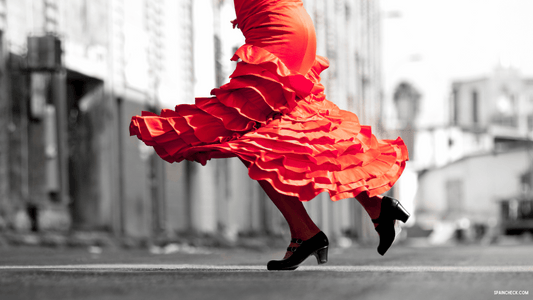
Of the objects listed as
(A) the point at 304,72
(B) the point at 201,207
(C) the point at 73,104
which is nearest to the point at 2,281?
(A) the point at 304,72

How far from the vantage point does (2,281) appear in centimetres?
418

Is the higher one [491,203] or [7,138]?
[7,138]

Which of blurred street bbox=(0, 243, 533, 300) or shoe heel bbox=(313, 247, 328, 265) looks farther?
shoe heel bbox=(313, 247, 328, 265)

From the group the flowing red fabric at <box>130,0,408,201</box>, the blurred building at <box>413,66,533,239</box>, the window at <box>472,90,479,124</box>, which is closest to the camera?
the flowing red fabric at <box>130,0,408,201</box>

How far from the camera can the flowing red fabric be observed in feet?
15.8

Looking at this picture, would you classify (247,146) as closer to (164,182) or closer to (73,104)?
(73,104)

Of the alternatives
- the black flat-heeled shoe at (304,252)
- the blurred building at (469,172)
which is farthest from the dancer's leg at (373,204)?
the blurred building at (469,172)

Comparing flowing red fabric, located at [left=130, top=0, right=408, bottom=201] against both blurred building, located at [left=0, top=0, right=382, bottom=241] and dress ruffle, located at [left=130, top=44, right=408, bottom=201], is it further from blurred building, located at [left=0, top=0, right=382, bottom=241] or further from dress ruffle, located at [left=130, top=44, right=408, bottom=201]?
blurred building, located at [left=0, top=0, right=382, bottom=241]

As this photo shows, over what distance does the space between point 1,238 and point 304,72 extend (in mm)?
6758

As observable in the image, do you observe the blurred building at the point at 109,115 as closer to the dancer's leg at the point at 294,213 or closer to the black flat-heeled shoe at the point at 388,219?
the dancer's leg at the point at 294,213

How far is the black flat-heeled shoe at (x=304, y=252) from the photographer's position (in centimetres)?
498

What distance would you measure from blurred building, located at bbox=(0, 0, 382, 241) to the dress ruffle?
702 centimetres

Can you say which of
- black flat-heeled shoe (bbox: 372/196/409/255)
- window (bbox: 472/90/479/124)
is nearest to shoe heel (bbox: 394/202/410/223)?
black flat-heeled shoe (bbox: 372/196/409/255)

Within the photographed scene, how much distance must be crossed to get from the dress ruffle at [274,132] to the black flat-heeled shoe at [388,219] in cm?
11
